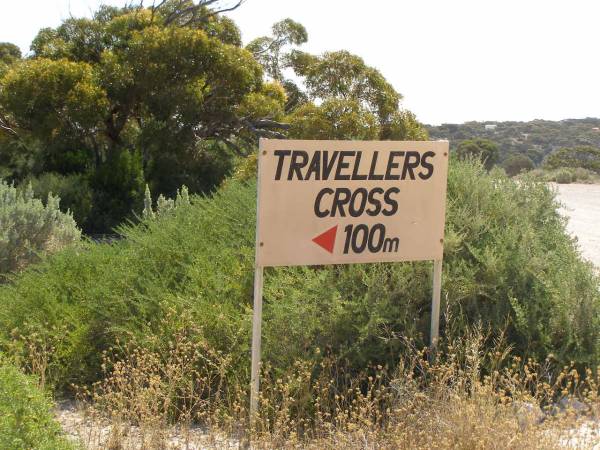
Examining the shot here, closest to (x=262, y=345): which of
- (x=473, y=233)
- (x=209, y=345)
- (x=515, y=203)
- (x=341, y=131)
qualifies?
(x=209, y=345)

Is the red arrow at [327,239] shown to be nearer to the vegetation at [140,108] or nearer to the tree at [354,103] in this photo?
the tree at [354,103]

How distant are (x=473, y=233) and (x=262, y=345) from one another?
2.13m

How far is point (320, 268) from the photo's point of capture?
6.62m

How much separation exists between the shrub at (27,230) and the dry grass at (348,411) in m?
3.98

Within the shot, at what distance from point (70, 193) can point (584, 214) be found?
12549mm

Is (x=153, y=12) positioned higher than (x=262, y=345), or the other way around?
(x=153, y=12)

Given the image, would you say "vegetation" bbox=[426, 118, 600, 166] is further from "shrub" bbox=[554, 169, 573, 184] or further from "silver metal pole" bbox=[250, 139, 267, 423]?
"silver metal pole" bbox=[250, 139, 267, 423]

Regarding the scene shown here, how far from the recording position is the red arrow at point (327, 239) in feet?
17.7

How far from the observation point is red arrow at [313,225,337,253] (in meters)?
5.39

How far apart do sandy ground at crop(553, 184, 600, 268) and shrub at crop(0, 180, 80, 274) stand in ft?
19.9

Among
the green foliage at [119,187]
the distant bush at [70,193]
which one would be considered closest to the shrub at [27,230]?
the distant bush at [70,193]

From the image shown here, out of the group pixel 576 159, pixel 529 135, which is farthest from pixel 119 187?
pixel 529 135

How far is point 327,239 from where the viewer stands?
5406 mm

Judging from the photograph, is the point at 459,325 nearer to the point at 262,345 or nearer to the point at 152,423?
the point at 262,345
